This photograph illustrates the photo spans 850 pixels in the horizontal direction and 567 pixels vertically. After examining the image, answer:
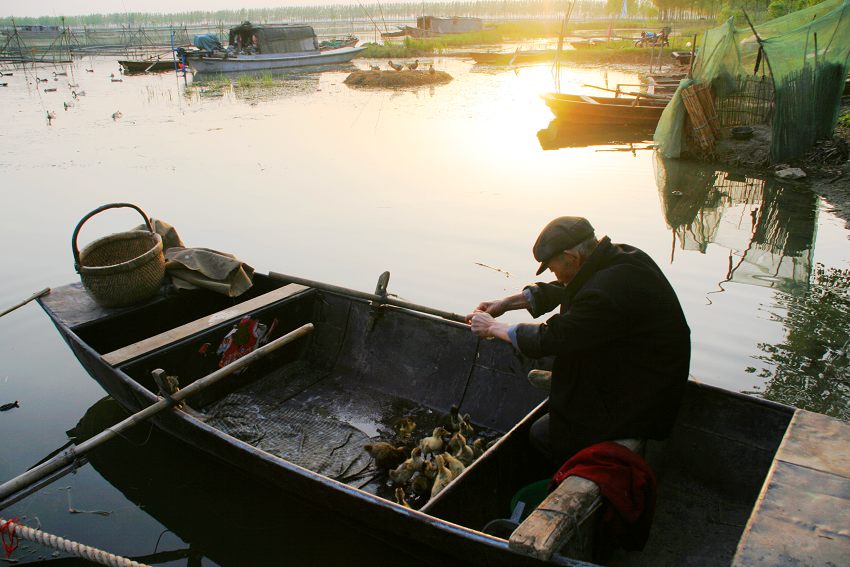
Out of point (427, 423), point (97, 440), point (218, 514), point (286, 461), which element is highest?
point (97, 440)

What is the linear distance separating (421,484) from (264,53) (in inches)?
1409

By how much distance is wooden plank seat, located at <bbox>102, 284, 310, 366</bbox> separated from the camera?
482cm

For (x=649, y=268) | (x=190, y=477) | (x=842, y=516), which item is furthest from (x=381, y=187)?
(x=842, y=516)

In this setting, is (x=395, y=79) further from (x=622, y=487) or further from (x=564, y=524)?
(x=564, y=524)

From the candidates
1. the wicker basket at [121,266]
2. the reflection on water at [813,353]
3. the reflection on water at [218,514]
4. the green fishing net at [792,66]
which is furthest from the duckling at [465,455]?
the green fishing net at [792,66]

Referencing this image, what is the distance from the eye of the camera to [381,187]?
472 inches

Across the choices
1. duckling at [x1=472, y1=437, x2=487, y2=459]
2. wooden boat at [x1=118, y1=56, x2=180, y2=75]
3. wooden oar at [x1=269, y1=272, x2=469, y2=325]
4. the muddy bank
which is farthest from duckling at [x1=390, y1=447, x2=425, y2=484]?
wooden boat at [x1=118, y1=56, x2=180, y2=75]

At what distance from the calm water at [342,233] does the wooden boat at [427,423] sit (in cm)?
62

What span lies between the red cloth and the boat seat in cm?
5

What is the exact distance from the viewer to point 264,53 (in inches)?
1399

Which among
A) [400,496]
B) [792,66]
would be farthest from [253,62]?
[400,496]

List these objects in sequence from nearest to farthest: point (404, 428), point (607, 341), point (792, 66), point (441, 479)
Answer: point (607, 341), point (441, 479), point (404, 428), point (792, 66)

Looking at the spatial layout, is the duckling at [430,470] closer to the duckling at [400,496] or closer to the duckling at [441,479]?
the duckling at [441,479]

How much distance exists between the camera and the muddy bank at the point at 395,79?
94.3 ft
